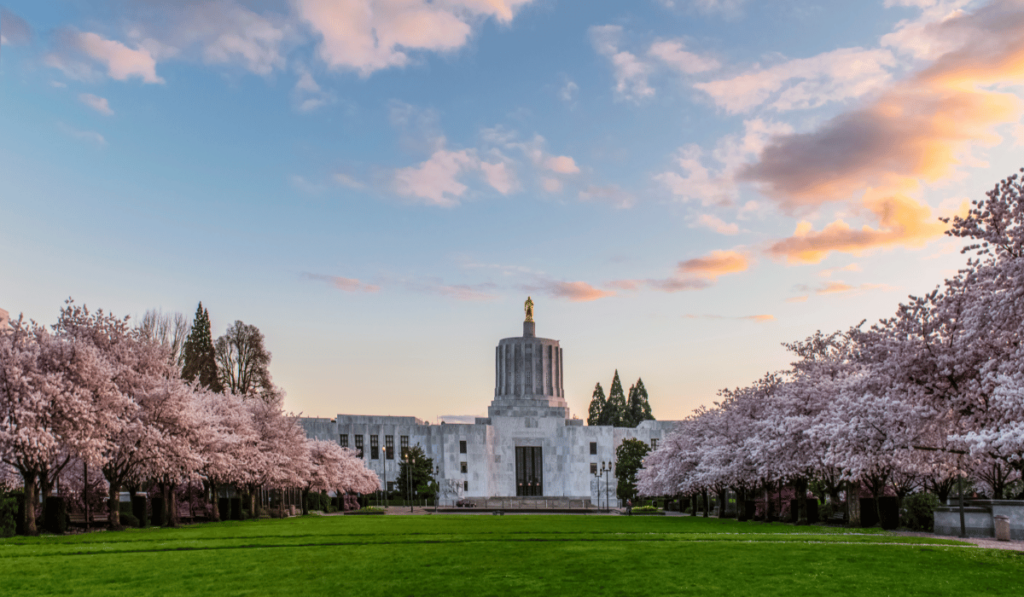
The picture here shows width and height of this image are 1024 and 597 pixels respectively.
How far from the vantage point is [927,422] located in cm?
2428

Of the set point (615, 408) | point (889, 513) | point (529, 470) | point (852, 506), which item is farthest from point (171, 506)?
point (615, 408)

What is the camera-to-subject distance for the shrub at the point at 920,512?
A: 115ft

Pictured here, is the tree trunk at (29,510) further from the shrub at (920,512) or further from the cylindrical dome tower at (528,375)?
the cylindrical dome tower at (528,375)

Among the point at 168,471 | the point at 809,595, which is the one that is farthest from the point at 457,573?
the point at 168,471

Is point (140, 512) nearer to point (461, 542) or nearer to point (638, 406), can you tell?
point (461, 542)

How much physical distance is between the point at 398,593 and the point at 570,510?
232 feet

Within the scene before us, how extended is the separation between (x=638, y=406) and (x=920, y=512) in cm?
11391

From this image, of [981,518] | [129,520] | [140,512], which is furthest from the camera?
[140,512]

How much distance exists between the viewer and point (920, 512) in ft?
116

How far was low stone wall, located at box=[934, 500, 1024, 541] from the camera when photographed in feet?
96.9

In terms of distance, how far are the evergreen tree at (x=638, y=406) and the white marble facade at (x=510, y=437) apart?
2641 centimetres

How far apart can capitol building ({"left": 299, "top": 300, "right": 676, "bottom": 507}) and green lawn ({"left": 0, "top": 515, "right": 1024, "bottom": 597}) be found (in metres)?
86.1

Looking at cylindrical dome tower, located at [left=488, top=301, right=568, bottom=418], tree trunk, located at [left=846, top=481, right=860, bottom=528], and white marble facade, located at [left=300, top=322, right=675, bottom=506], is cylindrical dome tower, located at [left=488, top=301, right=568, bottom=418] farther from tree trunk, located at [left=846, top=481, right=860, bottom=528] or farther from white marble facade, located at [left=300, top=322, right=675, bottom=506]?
tree trunk, located at [left=846, top=481, right=860, bottom=528]

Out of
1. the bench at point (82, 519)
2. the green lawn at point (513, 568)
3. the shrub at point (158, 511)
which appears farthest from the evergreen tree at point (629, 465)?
the green lawn at point (513, 568)
